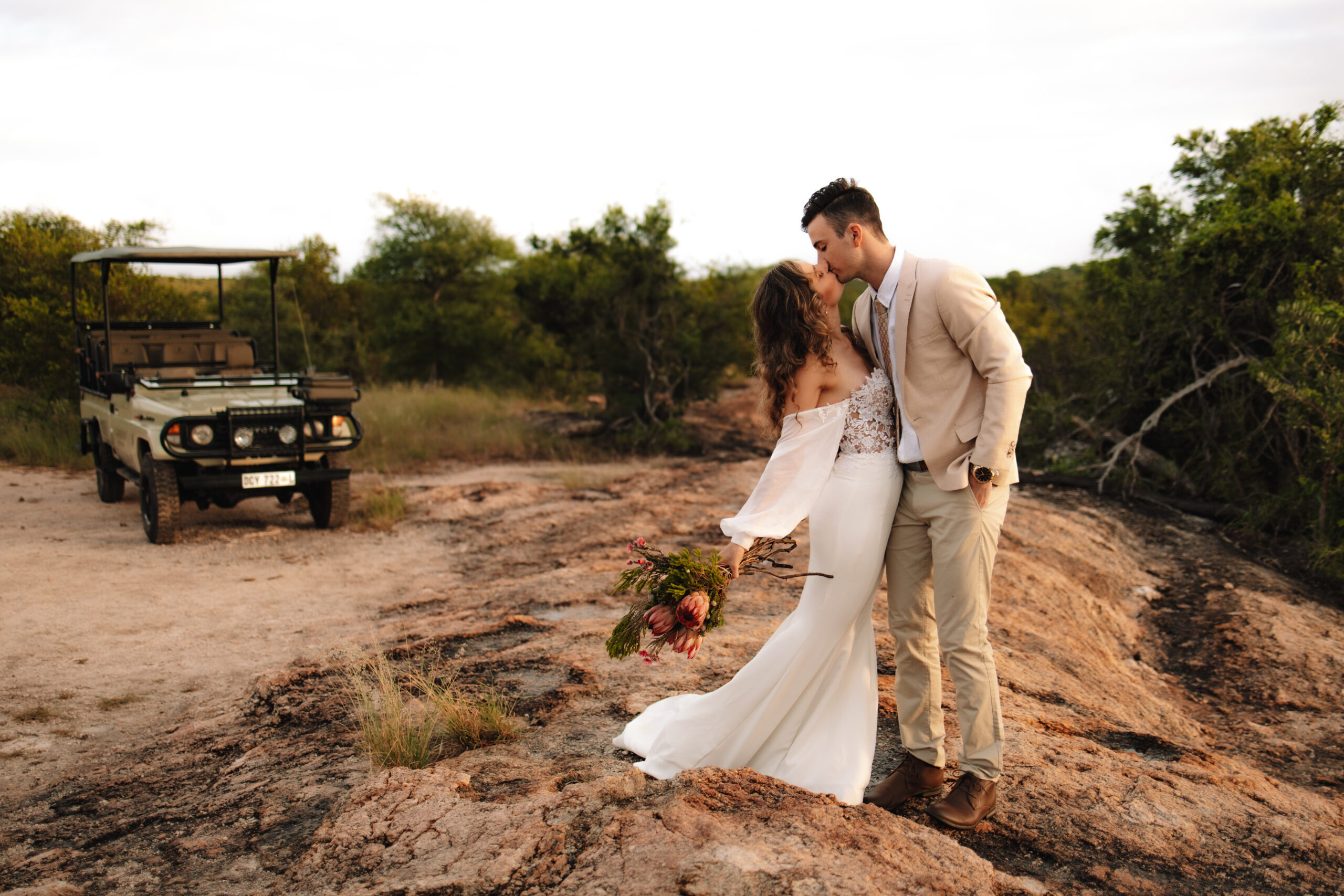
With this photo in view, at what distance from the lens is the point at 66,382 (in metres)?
14.1

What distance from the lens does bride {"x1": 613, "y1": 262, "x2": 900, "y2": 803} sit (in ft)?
10.5

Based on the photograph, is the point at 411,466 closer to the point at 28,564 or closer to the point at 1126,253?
the point at 28,564

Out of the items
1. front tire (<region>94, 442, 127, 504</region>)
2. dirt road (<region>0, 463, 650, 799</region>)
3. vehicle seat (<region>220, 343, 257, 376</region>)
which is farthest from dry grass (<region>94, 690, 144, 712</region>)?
front tire (<region>94, 442, 127, 504</region>)

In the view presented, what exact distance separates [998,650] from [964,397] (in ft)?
9.36

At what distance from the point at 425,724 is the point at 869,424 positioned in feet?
7.36

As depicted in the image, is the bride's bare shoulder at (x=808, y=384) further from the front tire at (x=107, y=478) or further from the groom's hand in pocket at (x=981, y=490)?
the front tire at (x=107, y=478)

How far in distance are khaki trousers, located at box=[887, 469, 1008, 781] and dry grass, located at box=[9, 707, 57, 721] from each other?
4324 millimetres

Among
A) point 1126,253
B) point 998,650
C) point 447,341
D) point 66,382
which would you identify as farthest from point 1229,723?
point 447,341

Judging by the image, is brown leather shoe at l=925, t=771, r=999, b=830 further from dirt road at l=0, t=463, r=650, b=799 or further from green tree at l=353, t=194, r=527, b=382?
green tree at l=353, t=194, r=527, b=382

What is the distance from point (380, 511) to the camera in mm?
10164

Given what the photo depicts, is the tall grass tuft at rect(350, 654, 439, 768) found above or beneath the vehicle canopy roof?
beneath

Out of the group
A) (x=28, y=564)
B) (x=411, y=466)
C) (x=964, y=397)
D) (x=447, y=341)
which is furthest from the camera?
(x=447, y=341)

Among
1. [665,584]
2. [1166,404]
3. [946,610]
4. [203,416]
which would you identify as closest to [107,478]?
[203,416]

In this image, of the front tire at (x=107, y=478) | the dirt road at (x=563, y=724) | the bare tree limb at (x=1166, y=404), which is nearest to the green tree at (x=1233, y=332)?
the bare tree limb at (x=1166, y=404)
